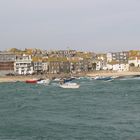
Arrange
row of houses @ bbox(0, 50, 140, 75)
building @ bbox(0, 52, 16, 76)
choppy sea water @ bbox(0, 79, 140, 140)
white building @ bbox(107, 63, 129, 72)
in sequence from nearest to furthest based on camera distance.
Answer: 1. choppy sea water @ bbox(0, 79, 140, 140)
2. building @ bbox(0, 52, 16, 76)
3. row of houses @ bbox(0, 50, 140, 75)
4. white building @ bbox(107, 63, 129, 72)

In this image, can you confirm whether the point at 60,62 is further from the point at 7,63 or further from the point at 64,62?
the point at 7,63

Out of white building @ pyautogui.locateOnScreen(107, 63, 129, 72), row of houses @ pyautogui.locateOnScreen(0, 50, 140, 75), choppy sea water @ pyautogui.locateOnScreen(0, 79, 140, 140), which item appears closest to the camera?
choppy sea water @ pyautogui.locateOnScreen(0, 79, 140, 140)

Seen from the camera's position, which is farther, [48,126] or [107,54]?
[107,54]

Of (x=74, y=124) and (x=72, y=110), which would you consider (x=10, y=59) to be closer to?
(x=72, y=110)

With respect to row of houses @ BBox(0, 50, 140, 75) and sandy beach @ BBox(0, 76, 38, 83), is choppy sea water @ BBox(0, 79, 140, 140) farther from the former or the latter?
row of houses @ BBox(0, 50, 140, 75)

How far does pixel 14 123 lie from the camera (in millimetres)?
32594

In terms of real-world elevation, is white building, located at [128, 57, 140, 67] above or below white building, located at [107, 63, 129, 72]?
above

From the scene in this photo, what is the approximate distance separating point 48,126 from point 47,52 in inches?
5440

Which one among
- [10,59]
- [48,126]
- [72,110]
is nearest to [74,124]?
[48,126]

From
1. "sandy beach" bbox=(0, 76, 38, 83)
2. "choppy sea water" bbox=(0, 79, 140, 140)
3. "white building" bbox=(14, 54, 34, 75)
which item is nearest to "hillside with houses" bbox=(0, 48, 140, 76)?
"white building" bbox=(14, 54, 34, 75)

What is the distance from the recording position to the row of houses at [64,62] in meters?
131

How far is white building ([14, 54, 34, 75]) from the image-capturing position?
131 m

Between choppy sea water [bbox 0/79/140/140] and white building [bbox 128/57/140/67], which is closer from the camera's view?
choppy sea water [bbox 0/79/140/140]

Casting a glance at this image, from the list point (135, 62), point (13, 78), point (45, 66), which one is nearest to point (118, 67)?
point (135, 62)
